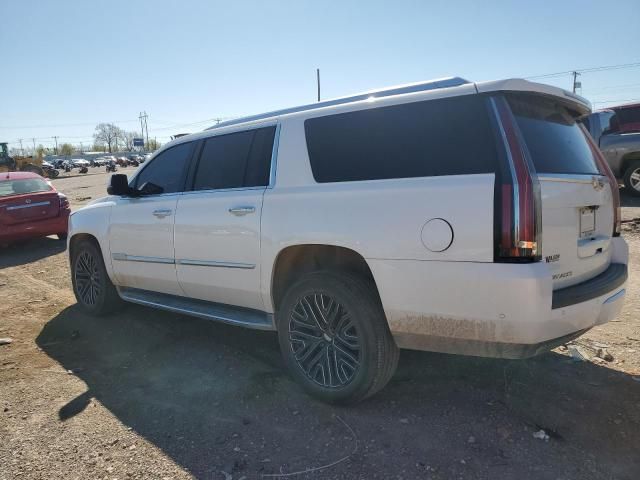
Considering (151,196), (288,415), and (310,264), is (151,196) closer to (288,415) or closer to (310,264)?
(310,264)

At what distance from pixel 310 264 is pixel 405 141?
1.08 meters

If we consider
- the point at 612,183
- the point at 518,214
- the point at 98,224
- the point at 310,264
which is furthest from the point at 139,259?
the point at 612,183

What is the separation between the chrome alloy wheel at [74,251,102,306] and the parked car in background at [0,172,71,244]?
14.9 ft

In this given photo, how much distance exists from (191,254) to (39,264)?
5.57m

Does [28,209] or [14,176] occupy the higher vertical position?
[14,176]

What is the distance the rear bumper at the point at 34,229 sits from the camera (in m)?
8.95

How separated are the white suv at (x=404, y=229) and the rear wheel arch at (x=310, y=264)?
11 mm

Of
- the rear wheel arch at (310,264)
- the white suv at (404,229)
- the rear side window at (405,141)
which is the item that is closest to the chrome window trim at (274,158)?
the white suv at (404,229)

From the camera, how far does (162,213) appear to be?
4309 millimetres

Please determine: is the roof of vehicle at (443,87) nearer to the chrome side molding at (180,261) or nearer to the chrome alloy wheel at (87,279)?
the chrome side molding at (180,261)

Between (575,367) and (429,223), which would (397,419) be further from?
(575,367)

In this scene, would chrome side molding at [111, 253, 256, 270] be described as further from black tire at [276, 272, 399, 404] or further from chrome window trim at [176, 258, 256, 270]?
black tire at [276, 272, 399, 404]

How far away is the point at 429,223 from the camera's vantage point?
2676 mm

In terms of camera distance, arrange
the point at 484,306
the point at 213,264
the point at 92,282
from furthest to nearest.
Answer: the point at 92,282 < the point at 213,264 < the point at 484,306
